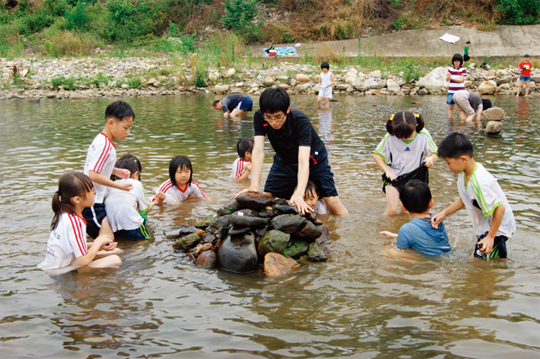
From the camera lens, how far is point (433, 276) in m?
3.76

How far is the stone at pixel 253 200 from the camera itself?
14.2 ft

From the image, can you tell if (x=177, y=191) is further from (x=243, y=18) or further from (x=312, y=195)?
(x=243, y=18)

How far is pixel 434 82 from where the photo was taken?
19.8 metres

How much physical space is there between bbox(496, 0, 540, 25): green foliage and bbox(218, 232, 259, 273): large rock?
31172mm

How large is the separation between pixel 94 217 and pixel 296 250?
2072 mm

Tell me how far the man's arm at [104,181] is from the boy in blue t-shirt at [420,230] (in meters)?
2.66

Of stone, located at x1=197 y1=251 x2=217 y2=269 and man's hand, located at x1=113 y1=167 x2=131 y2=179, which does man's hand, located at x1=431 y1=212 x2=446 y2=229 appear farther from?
man's hand, located at x1=113 y1=167 x2=131 y2=179

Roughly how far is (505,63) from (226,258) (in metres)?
23.9

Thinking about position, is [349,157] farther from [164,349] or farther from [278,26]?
[278,26]

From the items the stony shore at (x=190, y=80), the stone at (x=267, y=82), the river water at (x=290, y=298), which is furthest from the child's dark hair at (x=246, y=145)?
the stone at (x=267, y=82)

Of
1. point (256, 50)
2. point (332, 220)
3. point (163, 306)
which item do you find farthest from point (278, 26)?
point (163, 306)

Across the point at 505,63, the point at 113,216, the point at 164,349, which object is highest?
the point at 505,63

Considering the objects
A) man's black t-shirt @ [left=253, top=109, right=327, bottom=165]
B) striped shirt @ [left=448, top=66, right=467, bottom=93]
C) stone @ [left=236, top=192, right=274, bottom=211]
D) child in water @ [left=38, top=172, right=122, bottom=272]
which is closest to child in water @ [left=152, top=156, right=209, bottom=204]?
man's black t-shirt @ [left=253, top=109, right=327, bottom=165]

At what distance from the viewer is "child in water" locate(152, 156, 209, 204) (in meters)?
5.62
